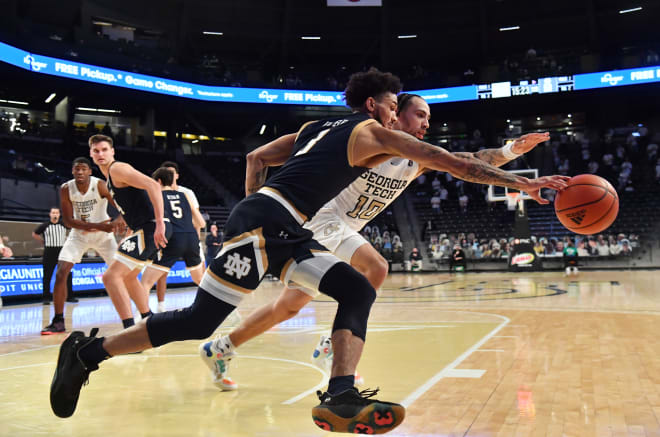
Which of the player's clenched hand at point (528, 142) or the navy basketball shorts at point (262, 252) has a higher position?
the player's clenched hand at point (528, 142)

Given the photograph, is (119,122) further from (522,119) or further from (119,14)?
(522,119)

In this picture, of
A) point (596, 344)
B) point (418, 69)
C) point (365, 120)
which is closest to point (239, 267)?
point (365, 120)

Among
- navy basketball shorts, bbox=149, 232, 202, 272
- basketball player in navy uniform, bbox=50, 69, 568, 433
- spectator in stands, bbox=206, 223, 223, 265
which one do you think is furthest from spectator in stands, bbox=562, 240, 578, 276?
basketball player in navy uniform, bbox=50, 69, 568, 433

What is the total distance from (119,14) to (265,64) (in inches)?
330

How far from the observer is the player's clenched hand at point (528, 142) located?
3555 mm

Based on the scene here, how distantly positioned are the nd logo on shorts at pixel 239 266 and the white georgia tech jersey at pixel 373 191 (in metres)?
1.54

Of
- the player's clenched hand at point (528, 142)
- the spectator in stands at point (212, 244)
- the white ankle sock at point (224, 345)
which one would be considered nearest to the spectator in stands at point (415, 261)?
the spectator in stands at point (212, 244)

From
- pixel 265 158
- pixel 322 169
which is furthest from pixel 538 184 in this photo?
pixel 265 158

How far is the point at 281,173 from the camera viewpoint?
9.56 feet

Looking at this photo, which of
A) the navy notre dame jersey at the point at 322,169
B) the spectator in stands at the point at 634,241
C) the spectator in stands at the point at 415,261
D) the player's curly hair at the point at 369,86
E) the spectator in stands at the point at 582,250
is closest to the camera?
the navy notre dame jersey at the point at 322,169

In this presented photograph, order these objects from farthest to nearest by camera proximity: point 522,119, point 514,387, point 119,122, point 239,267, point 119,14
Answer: point 522,119 < point 119,122 < point 119,14 < point 514,387 < point 239,267

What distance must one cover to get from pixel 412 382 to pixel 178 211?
10.8 ft

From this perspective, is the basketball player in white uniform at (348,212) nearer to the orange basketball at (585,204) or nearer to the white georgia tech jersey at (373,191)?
the white georgia tech jersey at (373,191)

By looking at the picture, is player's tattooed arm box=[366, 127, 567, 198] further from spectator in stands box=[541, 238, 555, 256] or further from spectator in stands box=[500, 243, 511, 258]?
spectator in stands box=[500, 243, 511, 258]
